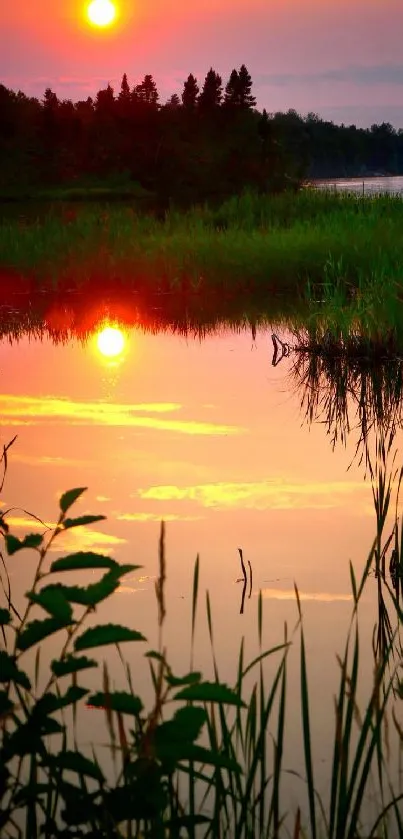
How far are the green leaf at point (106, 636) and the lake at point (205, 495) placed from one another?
1.28m

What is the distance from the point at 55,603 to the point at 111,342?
9.37m

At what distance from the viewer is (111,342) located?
10.9 meters

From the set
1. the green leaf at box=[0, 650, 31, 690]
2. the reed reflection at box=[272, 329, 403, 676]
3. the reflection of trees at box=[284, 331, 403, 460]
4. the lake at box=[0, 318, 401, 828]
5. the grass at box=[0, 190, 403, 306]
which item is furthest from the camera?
the grass at box=[0, 190, 403, 306]

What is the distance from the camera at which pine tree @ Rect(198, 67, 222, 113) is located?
4050cm

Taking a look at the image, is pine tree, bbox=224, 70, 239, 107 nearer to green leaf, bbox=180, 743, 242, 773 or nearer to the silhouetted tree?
the silhouetted tree

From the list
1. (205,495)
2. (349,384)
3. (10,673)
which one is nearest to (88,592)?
(10,673)

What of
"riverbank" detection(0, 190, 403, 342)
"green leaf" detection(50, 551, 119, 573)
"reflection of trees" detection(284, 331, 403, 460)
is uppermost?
"green leaf" detection(50, 551, 119, 573)

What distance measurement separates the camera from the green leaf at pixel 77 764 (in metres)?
1.55

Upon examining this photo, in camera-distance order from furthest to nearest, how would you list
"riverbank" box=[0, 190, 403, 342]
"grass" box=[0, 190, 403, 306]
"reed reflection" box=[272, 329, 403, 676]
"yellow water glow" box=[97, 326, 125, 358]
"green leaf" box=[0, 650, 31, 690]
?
1. "grass" box=[0, 190, 403, 306]
2. "riverbank" box=[0, 190, 403, 342]
3. "yellow water glow" box=[97, 326, 125, 358]
4. "reed reflection" box=[272, 329, 403, 676]
5. "green leaf" box=[0, 650, 31, 690]

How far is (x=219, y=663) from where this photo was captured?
3.32 meters

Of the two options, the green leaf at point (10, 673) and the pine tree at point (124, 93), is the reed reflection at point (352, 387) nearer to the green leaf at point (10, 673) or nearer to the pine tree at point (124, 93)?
the green leaf at point (10, 673)

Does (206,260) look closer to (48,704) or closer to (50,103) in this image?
Result: (48,704)

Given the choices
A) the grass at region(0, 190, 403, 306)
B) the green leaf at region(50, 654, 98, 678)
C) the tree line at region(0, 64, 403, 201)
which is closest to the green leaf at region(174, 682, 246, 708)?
the green leaf at region(50, 654, 98, 678)

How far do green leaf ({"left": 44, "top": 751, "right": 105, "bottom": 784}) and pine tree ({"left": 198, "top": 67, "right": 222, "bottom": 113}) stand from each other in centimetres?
3980
